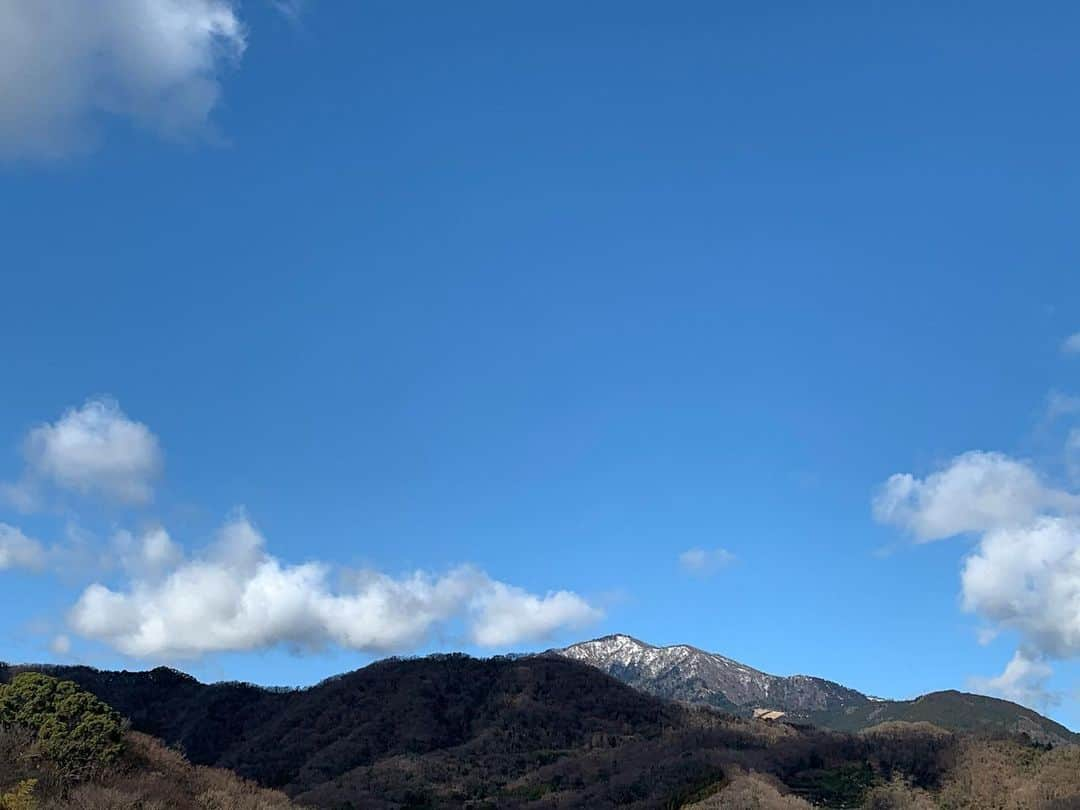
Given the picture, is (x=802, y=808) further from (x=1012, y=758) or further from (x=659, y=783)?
(x=1012, y=758)

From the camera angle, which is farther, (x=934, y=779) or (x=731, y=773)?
(x=934, y=779)

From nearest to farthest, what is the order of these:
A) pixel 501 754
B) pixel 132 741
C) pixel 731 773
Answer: pixel 132 741
pixel 731 773
pixel 501 754

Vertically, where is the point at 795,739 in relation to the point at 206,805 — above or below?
above

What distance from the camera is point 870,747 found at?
161125mm

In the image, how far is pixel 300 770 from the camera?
196625 millimetres

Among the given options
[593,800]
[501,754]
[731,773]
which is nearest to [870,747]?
[731,773]

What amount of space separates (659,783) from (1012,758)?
171 feet

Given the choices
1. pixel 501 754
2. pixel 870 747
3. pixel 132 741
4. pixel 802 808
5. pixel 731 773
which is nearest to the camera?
pixel 132 741

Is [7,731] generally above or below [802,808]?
above

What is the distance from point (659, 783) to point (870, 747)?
142ft

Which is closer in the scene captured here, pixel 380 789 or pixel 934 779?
pixel 934 779

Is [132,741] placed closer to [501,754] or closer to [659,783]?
[659,783]

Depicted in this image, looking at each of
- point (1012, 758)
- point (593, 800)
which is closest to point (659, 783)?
point (593, 800)

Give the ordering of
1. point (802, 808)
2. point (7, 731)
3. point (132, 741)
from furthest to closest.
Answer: point (802, 808)
point (132, 741)
point (7, 731)
